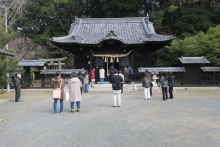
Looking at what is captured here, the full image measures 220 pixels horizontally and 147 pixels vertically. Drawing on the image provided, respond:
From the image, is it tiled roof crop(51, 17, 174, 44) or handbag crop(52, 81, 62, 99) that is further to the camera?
tiled roof crop(51, 17, 174, 44)

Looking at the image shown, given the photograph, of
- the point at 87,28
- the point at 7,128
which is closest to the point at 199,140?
the point at 7,128

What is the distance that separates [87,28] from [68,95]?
14518 millimetres

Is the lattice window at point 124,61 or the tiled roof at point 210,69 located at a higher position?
the lattice window at point 124,61

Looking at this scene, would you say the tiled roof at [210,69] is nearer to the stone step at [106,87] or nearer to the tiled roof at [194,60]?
the tiled roof at [194,60]

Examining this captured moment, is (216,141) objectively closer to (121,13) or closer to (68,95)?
(68,95)

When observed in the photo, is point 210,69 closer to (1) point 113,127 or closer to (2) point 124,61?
(2) point 124,61

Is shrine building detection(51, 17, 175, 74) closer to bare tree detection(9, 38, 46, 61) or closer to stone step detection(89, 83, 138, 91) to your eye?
stone step detection(89, 83, 138, 91)

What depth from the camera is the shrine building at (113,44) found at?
61.5ft

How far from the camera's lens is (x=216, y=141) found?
17.4 feet

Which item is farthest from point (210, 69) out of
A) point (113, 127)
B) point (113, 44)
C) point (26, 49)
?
point (26, 49)

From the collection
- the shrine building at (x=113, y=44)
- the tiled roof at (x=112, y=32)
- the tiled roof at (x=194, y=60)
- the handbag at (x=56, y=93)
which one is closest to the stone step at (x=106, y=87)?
the shrine building at (x=113, y=44)

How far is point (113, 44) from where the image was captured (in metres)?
19.4

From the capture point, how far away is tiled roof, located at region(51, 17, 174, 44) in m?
19.0

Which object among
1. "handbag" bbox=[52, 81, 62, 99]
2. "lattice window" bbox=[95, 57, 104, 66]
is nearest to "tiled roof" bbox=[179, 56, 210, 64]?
"lattice window" bbox=[95, 57, 104, 66]
